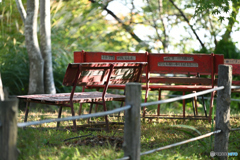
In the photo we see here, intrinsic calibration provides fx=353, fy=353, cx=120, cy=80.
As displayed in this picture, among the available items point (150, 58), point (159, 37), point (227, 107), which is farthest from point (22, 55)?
point (159, 37)

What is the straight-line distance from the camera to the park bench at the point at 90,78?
161 inches

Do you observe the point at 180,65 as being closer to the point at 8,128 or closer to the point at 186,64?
the point at 186,64

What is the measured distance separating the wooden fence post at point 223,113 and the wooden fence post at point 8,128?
2340 millimetres

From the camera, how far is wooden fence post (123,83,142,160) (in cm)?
254

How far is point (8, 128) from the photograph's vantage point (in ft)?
6.68

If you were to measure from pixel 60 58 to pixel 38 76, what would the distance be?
1379 mm

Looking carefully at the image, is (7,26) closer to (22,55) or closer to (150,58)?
(22,55)

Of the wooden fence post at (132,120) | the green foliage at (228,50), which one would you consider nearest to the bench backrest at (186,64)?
the wooden fence post at (132,120)

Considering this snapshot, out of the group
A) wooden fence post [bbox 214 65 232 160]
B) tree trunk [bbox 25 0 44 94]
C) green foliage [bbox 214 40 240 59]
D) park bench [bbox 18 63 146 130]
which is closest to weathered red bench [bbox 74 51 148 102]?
park bench [bbox 18 63 146 130]

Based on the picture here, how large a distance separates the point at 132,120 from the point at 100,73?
1999 millimetres

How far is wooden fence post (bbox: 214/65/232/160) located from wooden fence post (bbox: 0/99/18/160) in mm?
2340

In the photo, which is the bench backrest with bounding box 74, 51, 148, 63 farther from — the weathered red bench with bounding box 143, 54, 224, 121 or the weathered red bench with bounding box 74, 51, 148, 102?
the weathered red bench with bounding box 143, 54, 224, 121

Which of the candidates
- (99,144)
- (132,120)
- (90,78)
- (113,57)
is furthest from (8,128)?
(113,57)

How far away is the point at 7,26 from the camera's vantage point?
27.9ft
